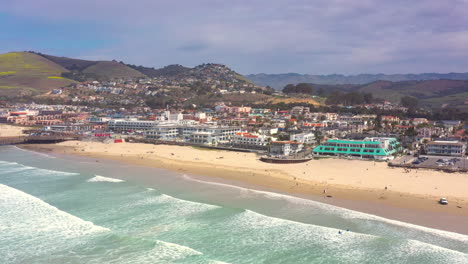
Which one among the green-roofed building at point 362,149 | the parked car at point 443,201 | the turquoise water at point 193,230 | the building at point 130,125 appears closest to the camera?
the turquoise water at point 193,230

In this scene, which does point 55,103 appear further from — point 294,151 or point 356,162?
point 356,162

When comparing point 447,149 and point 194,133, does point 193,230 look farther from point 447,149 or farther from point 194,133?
point 194,133

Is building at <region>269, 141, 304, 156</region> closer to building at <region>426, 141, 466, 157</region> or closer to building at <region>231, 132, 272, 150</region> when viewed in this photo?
building at <region>231, 132, 272, 150</region>

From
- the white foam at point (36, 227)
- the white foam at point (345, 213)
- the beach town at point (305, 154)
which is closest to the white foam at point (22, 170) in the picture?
the beach town at point (305, 154)

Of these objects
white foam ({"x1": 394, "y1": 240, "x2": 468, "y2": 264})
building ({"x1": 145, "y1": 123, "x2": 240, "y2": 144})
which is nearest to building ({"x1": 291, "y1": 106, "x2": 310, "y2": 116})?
building ({"x1": 145, "y1": 123, "x2": 240, "y2": 144})

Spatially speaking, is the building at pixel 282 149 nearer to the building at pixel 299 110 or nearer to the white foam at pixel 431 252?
the white foam at pixel 431 252

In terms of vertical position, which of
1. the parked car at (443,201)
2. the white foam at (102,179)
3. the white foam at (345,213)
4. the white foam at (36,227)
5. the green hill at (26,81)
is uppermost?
the green hill at (26,81)
